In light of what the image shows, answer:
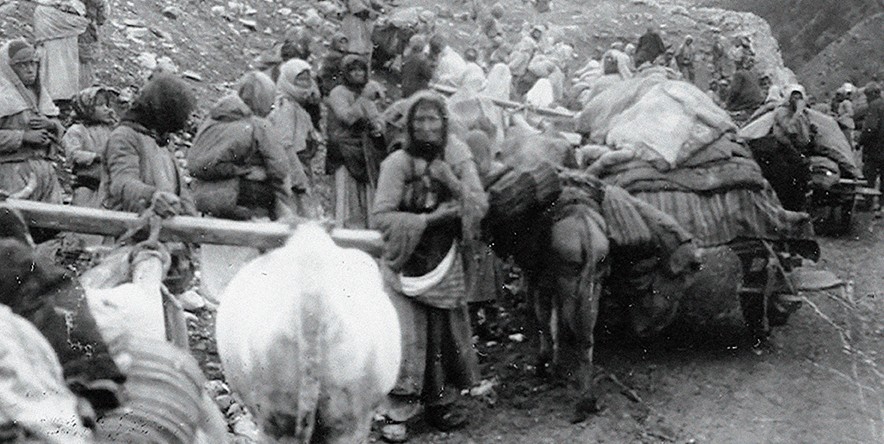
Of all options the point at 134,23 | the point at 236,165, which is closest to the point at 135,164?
the point at 236,165

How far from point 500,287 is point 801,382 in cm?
221

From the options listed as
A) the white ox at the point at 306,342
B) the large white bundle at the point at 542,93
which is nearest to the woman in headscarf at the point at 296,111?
the large white bundle at the point at 542,93

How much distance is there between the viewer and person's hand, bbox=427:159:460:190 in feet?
19.4

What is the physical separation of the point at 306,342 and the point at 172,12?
45.4ft

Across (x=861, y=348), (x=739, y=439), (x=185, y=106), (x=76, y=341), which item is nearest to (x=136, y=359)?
(x=76, y=341)

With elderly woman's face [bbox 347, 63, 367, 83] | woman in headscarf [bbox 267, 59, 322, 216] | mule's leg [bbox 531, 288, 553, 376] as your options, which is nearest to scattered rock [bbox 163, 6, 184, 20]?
woman in headscarf [bbox 267, 59, 322, 216]

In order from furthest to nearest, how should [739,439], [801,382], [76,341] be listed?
[801,382], [739,439], [76,341]

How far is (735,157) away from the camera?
24.7 feet

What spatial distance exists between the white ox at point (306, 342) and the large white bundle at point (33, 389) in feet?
1.66

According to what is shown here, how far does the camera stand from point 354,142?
831 centimetres

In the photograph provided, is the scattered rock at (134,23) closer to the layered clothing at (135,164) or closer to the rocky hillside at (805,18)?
the layered clothing at (135,164)

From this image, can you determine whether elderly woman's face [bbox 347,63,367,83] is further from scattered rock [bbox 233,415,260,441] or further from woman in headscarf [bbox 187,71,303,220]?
scattered rock [bbox 233,415,260,441]

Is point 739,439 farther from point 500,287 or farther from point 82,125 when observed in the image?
point 82,125

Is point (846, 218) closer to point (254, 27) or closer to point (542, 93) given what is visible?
point (542, 93)
